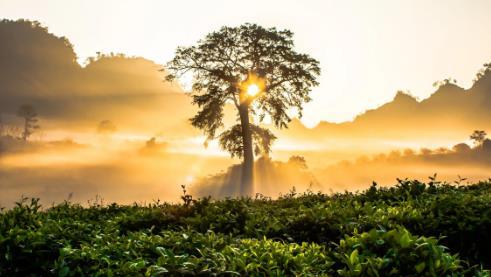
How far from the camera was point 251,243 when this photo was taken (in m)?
5.69

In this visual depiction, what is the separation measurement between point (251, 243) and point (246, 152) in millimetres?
35875

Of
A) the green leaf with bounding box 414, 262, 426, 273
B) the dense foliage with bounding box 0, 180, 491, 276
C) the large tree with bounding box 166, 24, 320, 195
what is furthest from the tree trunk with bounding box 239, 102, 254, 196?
the green leaf with bounding box 414, 262, 426, 273

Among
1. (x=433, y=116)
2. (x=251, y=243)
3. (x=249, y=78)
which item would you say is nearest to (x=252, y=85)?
(x=249, y=78)

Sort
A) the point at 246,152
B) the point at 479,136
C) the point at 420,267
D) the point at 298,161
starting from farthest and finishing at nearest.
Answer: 1. the point at 479,136
2. the point at 298,161
3. the point at 246,152
4. the point at 420,267

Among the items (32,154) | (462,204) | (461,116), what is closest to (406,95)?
(461,116)

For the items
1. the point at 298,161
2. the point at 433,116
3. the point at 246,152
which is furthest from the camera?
the point at 433,116

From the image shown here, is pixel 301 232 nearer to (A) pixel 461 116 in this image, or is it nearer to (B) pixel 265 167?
(B) pixel 265 167

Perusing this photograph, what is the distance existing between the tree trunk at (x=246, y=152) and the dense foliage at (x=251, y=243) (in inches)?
1243

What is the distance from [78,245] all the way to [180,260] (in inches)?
90.2

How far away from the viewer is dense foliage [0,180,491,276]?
4.62m

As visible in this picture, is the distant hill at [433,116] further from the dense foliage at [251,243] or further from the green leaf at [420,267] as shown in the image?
the green leaf at [420,267]

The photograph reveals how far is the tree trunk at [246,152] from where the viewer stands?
4162cm

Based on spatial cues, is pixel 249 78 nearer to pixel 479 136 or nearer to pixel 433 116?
pixel 479 136

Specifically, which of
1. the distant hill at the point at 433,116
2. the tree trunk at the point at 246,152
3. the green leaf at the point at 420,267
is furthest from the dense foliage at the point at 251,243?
the distant hill at the point at 433,116
